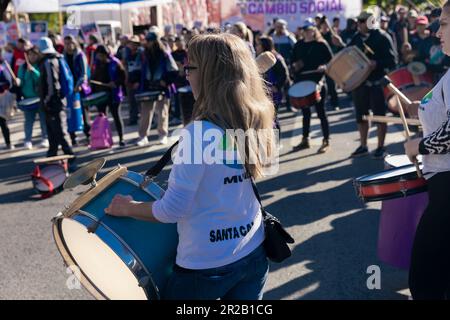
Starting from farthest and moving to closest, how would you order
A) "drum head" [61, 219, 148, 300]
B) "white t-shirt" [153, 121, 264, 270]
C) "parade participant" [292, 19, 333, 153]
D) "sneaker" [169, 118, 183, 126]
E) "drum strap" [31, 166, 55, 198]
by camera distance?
"sneaker" [169, 118, 183, 126] < "parade participant" [292, 19, 333, 153] < "drum strap" [31, 166, 55, 198] < "drum head" [61, 219, 148, 300] < "white t-shirt" [153, 121, 264, 270]

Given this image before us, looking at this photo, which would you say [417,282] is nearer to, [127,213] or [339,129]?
[127,213]

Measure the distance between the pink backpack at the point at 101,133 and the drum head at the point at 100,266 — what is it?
22.0 feet

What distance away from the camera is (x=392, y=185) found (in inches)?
124

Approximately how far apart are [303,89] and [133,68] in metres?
3.07

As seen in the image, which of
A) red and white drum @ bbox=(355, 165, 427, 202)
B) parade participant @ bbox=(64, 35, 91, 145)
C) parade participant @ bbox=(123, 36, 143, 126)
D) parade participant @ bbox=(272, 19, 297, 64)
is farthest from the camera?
parade participant @ bbox=(272, 19, 297, 64)

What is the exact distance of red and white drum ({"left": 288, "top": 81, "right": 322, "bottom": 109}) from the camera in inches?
310

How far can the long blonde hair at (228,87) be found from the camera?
7.07 feet

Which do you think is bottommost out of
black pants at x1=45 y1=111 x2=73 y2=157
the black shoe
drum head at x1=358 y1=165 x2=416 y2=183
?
the black shoe

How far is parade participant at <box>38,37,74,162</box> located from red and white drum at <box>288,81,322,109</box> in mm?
2964

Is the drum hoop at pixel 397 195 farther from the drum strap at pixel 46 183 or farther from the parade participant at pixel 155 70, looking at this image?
the parade participant at pixel 155 70

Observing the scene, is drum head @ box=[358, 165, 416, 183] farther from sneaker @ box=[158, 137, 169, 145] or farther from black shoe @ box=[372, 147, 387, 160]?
sneaker @ box=[158, 137, 169, 145]

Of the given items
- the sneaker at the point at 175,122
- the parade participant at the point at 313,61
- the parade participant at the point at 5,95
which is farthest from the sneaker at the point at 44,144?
the parade participant at the point at 313,61

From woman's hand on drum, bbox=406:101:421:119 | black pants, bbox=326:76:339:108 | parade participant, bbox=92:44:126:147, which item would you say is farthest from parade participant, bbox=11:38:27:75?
woman's hand on drum, bbox=406:101:421:119

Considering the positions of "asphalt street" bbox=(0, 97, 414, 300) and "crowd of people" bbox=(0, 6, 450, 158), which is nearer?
"asphalt street" bbox=(0, 97, 414, 300)
